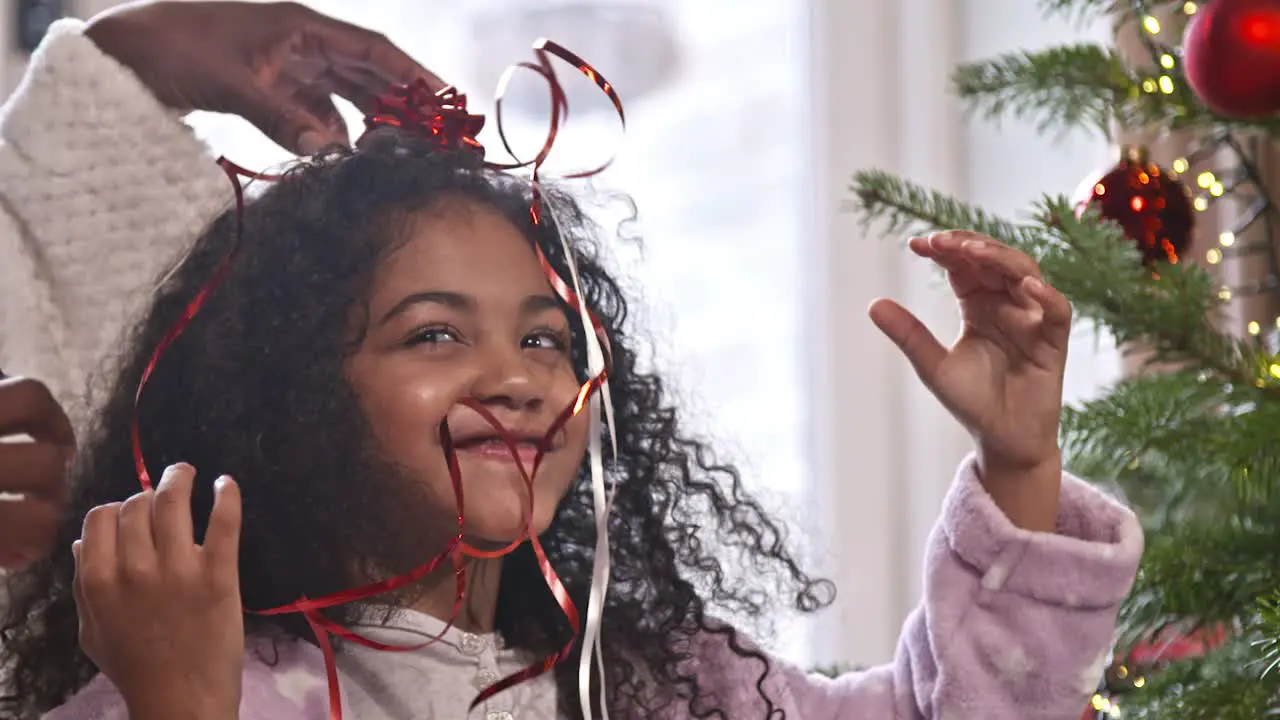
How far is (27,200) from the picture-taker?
107 centimetres

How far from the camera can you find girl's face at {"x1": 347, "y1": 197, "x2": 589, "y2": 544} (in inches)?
36.5

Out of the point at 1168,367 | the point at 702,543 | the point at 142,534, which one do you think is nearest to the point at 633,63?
the point at 1168,367

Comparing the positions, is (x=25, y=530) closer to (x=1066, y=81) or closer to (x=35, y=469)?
(x=35, y=469)

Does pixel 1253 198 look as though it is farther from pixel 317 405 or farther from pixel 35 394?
pixel 35 394

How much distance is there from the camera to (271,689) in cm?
93

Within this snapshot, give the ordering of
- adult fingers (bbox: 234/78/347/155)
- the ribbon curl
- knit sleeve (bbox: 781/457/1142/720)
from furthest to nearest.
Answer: adult fingers (bbox: 234/78/347/155)
knit sleeve (bbox: 781/457/1142/720)
the ribbon curl

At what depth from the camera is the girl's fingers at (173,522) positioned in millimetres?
Answer: 750

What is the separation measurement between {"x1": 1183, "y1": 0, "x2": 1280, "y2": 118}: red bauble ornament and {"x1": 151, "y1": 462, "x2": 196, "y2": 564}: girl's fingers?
664 millimetres

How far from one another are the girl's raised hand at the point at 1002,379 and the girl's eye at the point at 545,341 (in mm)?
210

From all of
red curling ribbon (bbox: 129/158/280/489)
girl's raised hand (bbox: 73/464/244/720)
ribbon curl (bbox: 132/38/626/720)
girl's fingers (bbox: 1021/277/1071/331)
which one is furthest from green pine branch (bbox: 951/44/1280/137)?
girl's raised hand (bbox: 73/464/244/720)

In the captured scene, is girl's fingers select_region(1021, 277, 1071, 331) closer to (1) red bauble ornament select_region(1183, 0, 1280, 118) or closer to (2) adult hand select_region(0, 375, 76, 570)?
(1) red bauble ornament select_region(1183, 0, 1280, 118)

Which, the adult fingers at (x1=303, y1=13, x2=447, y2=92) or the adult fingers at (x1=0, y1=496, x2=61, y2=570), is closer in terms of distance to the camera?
the adult fingers at (x1=0, y1=496, x2=61, y2=570)

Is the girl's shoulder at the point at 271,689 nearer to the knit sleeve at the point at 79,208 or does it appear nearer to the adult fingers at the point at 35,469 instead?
the adult fingers at the point at 35,469

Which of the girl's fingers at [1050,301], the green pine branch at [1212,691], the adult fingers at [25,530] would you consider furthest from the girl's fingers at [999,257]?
the adult fingers at [25,530]
